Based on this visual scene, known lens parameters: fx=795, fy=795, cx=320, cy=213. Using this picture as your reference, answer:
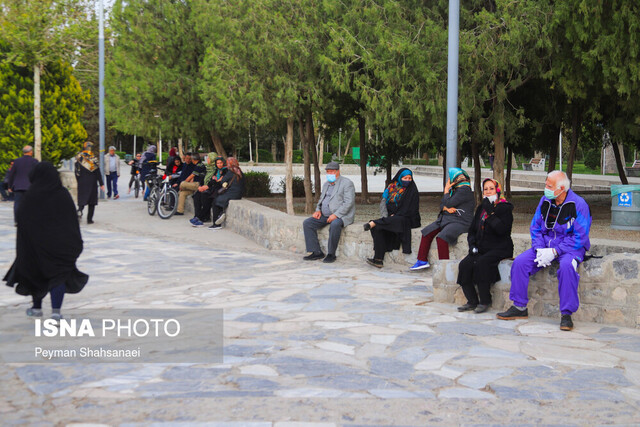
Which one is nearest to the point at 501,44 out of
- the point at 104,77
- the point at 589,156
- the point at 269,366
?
the point at 269,366

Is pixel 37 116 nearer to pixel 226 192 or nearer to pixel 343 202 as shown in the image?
pixel 226 192

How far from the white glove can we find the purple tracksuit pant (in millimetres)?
87

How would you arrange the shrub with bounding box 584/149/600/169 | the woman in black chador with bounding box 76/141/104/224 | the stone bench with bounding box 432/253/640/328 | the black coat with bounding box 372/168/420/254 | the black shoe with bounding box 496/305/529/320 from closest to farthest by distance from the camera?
the stone bench with bounding box 432/253/640/328
the black shoe with bounding box 496/305/529/320
the black coat with bounding box 372/168/420/254
the woman in black chador with bounding box 76/141/104/224
the shrub with bounding box 584/149/600/169

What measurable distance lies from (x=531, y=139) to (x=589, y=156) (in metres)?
36.7

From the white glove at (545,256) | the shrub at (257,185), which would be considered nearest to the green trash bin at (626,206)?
the white glove at (545,256)

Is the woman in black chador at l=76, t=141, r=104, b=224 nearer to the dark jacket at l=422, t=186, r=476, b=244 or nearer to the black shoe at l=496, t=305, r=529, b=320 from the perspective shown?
the dark jacket at l=422, t=186, r=476, b=244

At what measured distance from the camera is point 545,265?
7402mm

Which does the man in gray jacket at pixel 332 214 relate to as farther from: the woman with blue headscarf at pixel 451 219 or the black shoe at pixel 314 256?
the woman with blue headscarf at pixel 451 219

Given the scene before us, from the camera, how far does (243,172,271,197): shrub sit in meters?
26.2

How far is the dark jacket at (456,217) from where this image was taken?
990 cm

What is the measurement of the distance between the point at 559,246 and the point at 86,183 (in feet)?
37.7

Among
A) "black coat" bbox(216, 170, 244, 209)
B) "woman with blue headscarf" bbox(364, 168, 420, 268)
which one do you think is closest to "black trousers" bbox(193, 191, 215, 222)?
"black coat" bbox(216, 170, 244, 209)

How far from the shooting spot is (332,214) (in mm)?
11555

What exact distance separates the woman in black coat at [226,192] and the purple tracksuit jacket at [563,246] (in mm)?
9833
